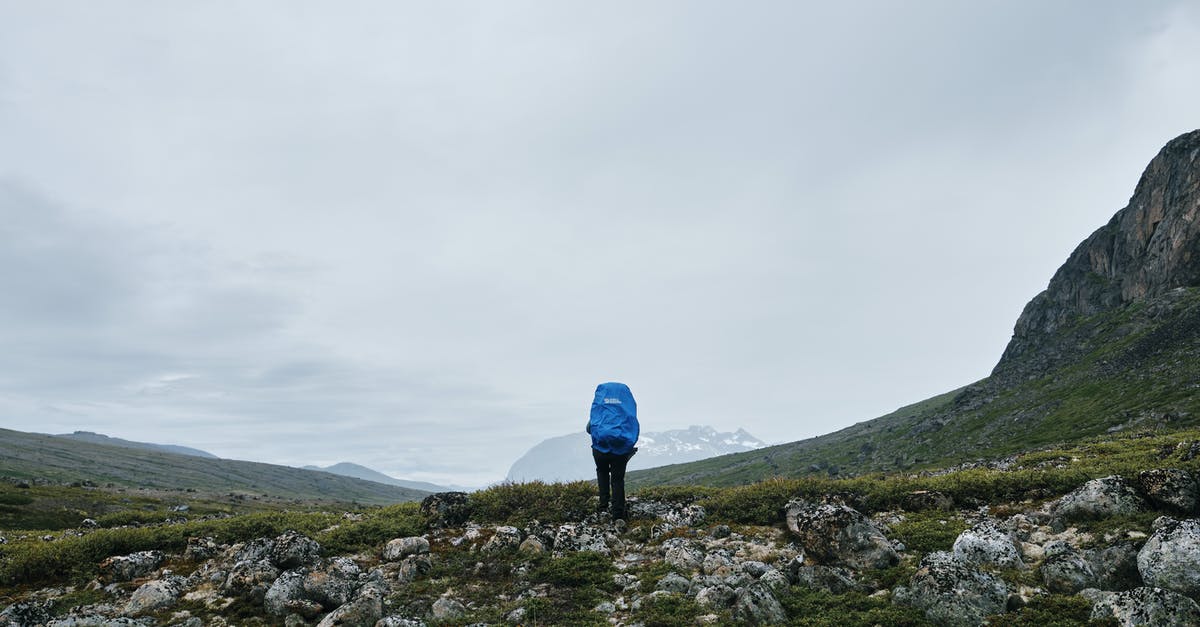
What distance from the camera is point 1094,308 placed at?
13862cm

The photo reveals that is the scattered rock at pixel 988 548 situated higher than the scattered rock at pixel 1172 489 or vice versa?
the scattered rock at pixel 1172 489

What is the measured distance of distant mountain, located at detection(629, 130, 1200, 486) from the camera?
73.1m

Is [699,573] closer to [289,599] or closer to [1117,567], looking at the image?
[1117,567]

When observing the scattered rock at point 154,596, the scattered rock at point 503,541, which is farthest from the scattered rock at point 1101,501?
the scattered rock at point 154,596

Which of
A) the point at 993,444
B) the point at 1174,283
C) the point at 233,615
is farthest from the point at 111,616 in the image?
the point at 1174,283

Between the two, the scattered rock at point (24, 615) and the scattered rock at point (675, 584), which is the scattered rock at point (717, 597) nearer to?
the scattered rock at point (675, 584)

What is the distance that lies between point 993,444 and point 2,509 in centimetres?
11889

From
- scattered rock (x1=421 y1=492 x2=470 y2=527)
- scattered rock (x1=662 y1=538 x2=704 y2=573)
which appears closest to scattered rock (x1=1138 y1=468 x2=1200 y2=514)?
scattered rock (x1=662 y1=538 x2=704 y2=573)

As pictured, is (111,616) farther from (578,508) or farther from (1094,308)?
(1094,308)

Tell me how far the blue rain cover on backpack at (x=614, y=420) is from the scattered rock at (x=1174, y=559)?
10.9 meters

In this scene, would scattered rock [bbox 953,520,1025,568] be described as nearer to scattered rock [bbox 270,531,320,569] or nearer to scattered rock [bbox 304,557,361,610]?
scattered rock [bbox 304,557,361,610]

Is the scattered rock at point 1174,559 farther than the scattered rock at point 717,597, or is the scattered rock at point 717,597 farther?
the scattered rock at point 717,597

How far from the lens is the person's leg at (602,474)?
1696cm

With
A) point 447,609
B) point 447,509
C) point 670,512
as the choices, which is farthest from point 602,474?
point 447,609
